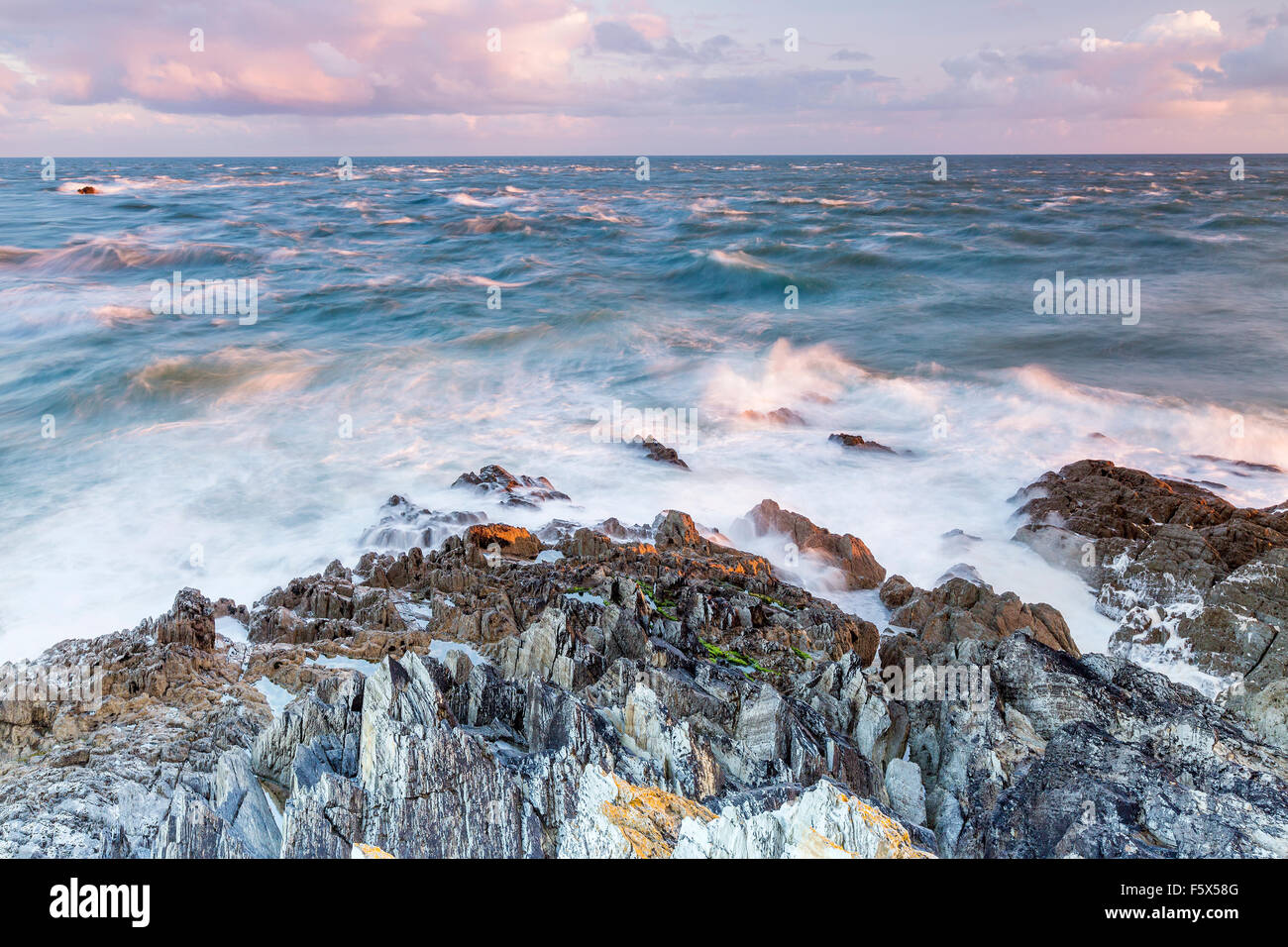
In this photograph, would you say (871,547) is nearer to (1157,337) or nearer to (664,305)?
(1157,337)

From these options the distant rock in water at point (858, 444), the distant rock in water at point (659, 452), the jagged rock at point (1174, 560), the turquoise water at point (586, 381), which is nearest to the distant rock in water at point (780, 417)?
the turquoise water at point (586, 381)

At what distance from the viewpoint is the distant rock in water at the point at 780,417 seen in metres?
18.6

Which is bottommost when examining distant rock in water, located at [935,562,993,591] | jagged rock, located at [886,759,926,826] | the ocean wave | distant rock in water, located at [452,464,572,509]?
jagged rock, located at [886,759,926,826]

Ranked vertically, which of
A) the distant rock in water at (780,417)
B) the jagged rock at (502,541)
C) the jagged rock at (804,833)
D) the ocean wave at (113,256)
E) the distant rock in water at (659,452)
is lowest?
the jagged rock at (804,833)

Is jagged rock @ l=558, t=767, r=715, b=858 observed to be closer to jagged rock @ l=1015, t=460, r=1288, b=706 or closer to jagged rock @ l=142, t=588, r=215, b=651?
jagged rock @ l=1015, t=460, r=1288, b=706

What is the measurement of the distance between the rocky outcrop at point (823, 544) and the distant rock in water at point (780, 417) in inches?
250

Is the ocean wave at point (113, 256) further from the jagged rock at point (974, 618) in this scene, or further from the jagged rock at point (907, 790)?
the jagged rock at point (907, 790)

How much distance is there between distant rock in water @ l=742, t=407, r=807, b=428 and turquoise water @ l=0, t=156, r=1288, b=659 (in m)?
0.26

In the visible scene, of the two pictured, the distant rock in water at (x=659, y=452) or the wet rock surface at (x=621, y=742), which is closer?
the wet rock surface at (x=621, y=742)

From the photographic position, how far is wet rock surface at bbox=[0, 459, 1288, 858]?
4281 millimetres

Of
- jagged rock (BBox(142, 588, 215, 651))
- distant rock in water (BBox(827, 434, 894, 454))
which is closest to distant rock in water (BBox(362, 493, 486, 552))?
jagged rock (BBox(142, 588, 215, 651))

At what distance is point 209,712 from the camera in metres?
6.11

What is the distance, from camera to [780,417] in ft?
61.7
